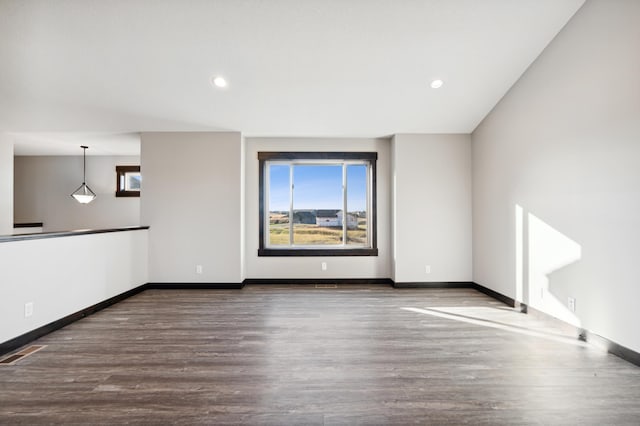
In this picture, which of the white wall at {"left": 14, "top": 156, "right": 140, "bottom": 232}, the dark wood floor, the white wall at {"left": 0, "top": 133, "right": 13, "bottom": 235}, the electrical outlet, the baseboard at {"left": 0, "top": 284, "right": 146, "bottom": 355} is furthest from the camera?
the white wall at {"left": 14, "top": 156, "right": 140, "bottom": 232}

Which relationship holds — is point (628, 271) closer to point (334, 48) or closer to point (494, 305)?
point (494, 305)

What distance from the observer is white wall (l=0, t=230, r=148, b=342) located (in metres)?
2.51

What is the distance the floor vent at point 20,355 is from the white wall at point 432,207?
4.17 meters

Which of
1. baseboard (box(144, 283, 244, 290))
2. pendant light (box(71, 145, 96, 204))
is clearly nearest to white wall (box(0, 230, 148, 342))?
baseboard (box(144, 283, 244, 290))

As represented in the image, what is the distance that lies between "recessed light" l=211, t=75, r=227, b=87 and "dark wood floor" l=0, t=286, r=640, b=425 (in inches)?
108

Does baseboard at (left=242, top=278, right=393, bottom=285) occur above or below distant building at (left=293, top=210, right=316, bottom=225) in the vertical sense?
below

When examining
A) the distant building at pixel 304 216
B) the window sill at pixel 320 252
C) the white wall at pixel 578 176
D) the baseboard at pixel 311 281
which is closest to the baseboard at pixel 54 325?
the baseboard at pixel 311 281

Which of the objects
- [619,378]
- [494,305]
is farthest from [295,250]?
[619,378]

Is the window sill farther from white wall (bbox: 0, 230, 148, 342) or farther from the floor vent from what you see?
the floor vent

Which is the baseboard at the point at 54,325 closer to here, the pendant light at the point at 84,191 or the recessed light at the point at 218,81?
the pendant light at the point at 84,191

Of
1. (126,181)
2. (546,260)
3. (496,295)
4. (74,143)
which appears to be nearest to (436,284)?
(496,295)

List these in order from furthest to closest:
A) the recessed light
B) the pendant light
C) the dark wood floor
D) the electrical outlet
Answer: the pendant light, the recessed light, the electrical outlet, the dark wood floor

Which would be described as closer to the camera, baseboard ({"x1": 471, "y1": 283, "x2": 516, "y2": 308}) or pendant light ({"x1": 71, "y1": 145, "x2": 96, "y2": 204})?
baseboard ({"x1": 471, "y1": 283, "x2": 516, "y2": 308})

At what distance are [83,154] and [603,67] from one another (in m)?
8.21
